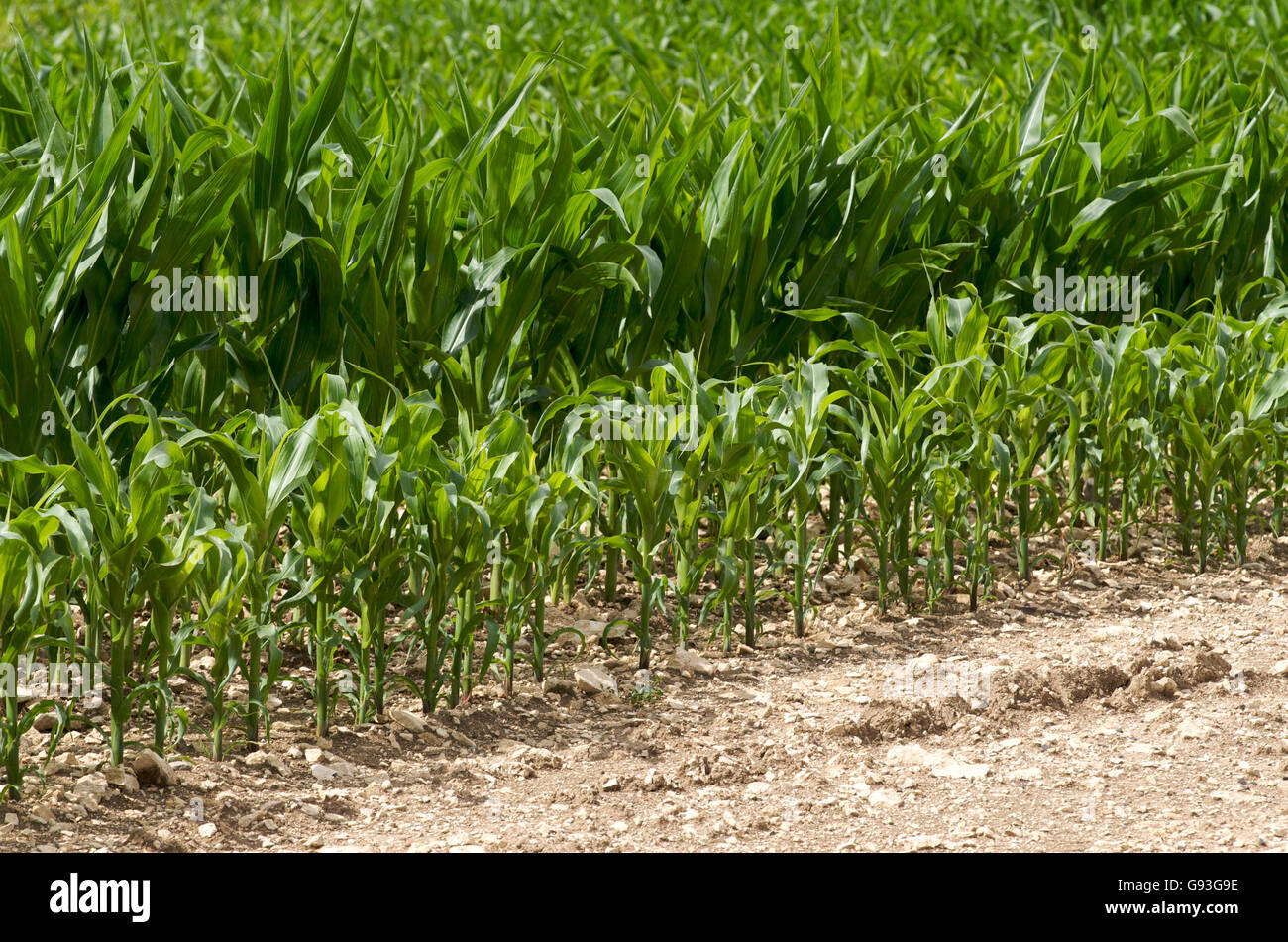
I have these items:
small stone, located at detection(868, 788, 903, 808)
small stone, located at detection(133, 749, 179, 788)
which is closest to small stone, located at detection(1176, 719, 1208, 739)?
small stone, located at detection(868, 788, 903, 808)

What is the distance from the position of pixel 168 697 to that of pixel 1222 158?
299cm

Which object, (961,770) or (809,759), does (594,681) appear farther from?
(961,770)

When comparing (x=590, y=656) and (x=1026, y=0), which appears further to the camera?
(x=1026, y=0)

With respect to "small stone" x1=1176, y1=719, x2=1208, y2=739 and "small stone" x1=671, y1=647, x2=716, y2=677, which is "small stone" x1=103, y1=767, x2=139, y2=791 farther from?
"small stone" x1=1176, y1=719, x2=1208, y2=739

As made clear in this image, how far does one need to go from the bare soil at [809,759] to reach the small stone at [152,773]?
0.08ft

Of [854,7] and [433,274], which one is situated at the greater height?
[854,7]

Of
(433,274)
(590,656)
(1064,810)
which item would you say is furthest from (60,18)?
(1064,810)

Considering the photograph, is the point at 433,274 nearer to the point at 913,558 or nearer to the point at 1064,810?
the point at 913,558

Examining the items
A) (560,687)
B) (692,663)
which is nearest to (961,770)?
(692,663)

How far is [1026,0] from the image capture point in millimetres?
7562

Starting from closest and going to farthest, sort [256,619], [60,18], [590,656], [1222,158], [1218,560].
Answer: [256,619], [590,656], [1218,560], [1222,158], [60,18]

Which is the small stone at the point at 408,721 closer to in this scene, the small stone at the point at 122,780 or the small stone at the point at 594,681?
the small stone at the point at 594,681

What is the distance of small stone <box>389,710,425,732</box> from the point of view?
2342mm

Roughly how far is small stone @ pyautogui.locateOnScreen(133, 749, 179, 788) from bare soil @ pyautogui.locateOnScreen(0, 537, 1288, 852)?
2cm
